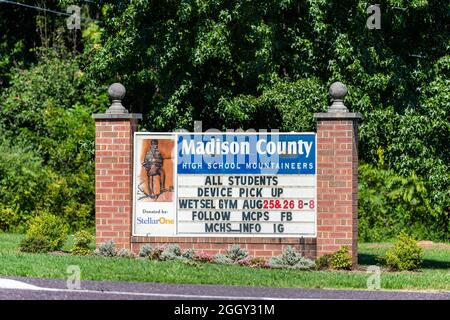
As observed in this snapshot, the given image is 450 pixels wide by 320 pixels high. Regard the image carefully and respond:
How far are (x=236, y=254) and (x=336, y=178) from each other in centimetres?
236

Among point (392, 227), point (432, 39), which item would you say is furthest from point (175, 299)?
point (392, 227)

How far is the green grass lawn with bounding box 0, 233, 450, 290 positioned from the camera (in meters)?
18.7

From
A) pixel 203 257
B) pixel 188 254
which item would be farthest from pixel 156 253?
pixel 203 257

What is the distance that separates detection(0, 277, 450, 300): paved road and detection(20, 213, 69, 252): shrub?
17.9ft

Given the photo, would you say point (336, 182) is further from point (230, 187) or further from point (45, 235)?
point (45, 235)

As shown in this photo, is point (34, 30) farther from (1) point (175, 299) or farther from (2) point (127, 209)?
(1) point (175, 299)

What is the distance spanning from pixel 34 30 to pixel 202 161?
23275mm

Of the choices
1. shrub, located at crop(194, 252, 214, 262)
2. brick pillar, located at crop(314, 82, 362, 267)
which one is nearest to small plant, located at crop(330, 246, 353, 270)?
brick pillar, located at crop(314, 82, 362, 267)

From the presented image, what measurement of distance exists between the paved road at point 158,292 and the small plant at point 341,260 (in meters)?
3.77

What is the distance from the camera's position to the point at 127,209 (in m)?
23.1

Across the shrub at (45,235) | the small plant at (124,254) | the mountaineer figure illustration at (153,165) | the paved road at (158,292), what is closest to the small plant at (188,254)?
the small plant at (124,254)

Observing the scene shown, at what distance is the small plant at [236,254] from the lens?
2252 centimetres

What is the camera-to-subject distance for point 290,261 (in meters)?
22.2

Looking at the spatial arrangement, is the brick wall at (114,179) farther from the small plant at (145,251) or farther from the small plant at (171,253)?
the small plant at (171,253)
